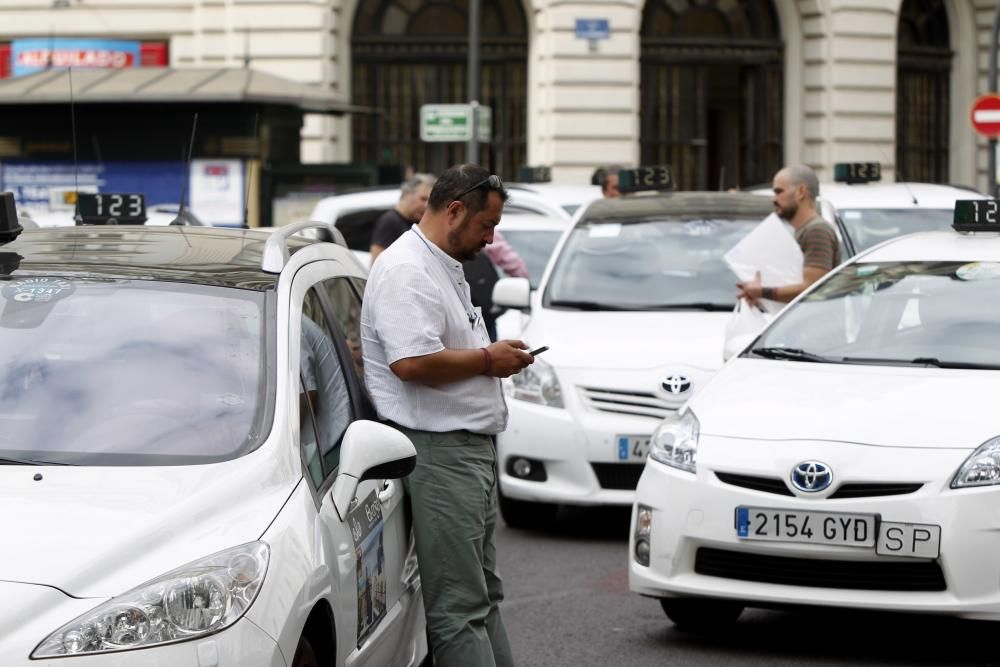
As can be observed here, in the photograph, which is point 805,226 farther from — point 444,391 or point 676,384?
point 444,391

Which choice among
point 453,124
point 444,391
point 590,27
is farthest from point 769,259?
point 590,27

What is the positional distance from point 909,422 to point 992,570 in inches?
21.7

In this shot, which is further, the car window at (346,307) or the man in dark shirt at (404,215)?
the man in dark shirt at (404,215)

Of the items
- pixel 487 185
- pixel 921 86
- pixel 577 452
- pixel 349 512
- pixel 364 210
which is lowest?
pixel 577 452

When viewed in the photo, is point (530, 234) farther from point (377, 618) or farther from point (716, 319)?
point (377, 618)

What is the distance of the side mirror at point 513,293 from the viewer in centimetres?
937

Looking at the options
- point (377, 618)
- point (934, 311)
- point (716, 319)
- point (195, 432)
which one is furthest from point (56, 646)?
point (716, 319)

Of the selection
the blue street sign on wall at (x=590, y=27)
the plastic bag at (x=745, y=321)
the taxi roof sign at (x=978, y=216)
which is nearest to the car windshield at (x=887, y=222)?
the plastic bag at (x=745, y=321)

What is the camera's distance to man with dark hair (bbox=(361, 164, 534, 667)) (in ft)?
16.5

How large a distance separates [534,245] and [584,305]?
3.56 m

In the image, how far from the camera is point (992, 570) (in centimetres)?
580

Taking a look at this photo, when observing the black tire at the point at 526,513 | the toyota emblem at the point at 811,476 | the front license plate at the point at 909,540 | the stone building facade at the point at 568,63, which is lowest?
the black tire at the point at 526,513

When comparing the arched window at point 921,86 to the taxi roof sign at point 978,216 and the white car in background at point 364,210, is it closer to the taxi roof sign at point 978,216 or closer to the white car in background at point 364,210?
the white car in background at point 364,210

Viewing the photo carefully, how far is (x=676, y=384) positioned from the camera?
8781 mm
